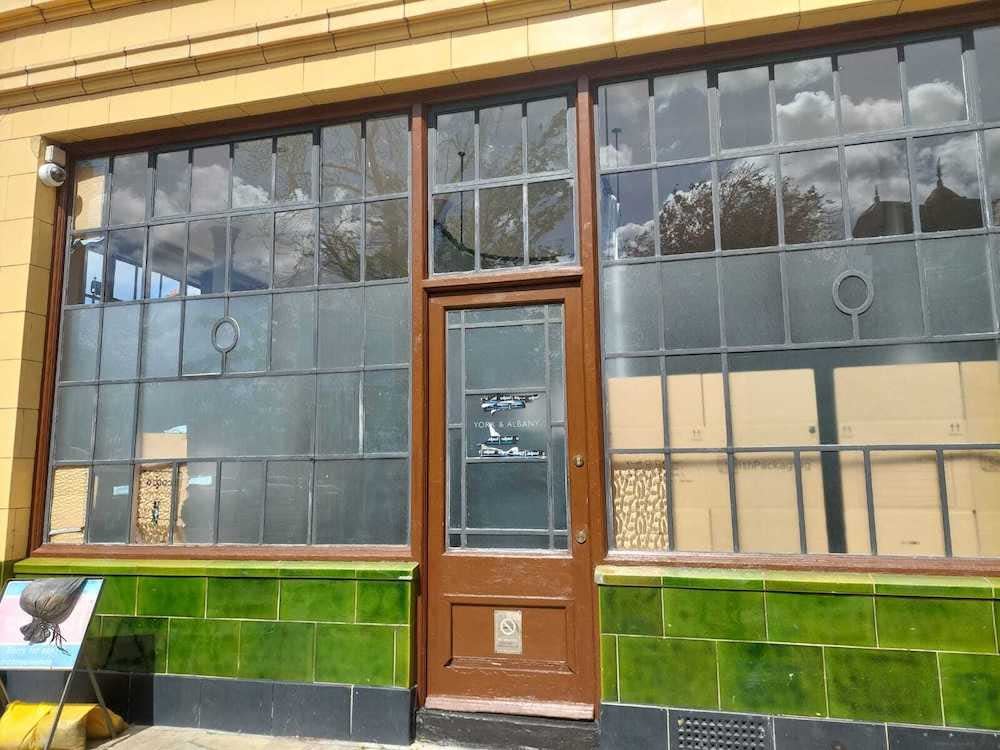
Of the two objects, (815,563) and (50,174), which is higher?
(50,174)

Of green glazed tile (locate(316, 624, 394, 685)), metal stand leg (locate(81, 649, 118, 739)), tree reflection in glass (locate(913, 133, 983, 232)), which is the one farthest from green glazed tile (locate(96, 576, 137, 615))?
tree reflection in glass (locate(913, 133, 983, 232))

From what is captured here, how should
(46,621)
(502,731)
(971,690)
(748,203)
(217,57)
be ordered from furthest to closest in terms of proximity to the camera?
(217,57)
(46,621)
(748,203)
(502,731)
(971,690)

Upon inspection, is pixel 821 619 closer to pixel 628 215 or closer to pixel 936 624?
pixel 936 624

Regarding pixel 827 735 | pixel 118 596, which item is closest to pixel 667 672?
pixel 827 735

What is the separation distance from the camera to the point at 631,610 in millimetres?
3619

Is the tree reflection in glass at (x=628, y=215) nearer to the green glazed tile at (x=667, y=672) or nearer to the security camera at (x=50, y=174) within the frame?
the green glazed tile at (x=667, y=672)

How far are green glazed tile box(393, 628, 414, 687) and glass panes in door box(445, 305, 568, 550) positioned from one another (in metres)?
0.55

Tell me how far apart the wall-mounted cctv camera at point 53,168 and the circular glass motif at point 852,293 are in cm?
512

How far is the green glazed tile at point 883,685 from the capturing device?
10.7 ft

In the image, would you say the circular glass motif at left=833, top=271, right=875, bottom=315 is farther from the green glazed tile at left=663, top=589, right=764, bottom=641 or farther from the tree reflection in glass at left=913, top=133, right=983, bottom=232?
the green glazed tile at left=663, top=589, right=764, bottom=641

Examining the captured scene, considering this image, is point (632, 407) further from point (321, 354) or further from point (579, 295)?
point (321, 354)

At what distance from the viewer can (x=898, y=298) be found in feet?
11.8

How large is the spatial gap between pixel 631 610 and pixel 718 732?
0.71 metres

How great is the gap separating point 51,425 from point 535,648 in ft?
11.8
